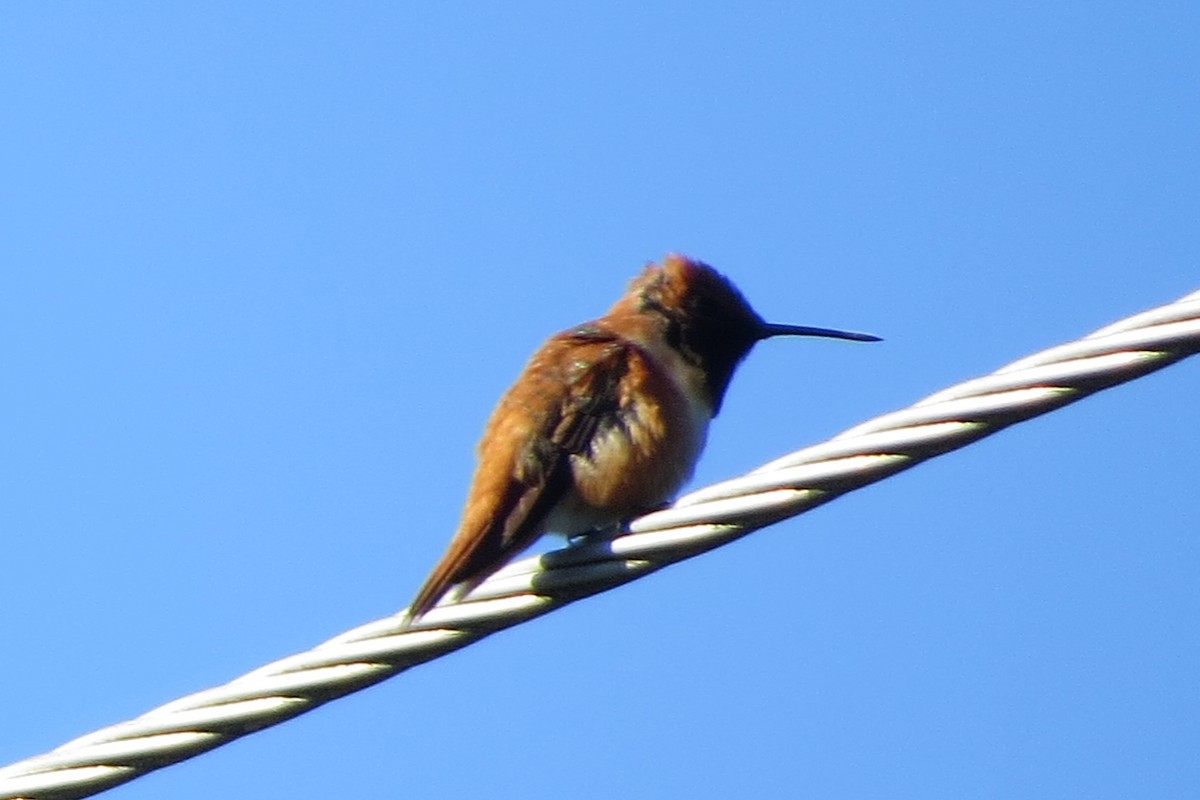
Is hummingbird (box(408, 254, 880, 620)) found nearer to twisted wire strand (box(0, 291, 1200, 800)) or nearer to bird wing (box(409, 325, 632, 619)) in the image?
bird wing (box(409, 325, 632, 619))

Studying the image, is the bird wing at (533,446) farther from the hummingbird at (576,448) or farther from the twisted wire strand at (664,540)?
the twisted wire strand at (664,540)

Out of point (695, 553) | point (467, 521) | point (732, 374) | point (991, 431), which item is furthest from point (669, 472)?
point (991, 431)

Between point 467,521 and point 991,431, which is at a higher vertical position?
point 467,521

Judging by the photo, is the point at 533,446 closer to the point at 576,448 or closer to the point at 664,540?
the point at 576,448

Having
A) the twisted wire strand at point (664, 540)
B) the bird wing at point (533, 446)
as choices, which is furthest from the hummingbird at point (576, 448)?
the twisted wire strand at point (664, 540)

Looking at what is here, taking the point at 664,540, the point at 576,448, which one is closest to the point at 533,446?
the point at 576,448

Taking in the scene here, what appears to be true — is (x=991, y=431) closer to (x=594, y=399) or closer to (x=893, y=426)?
(x=893, y=426)

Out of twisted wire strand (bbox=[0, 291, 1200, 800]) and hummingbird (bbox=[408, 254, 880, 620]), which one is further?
hummingbird (bbox=[408, 254, 880, 620])

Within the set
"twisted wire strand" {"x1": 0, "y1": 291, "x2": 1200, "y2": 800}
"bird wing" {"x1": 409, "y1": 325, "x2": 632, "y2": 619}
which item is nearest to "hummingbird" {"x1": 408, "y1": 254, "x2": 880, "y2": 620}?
"bird wing" {"x1": 409, "y1": 325, "x2": 632, "y2": 619}
